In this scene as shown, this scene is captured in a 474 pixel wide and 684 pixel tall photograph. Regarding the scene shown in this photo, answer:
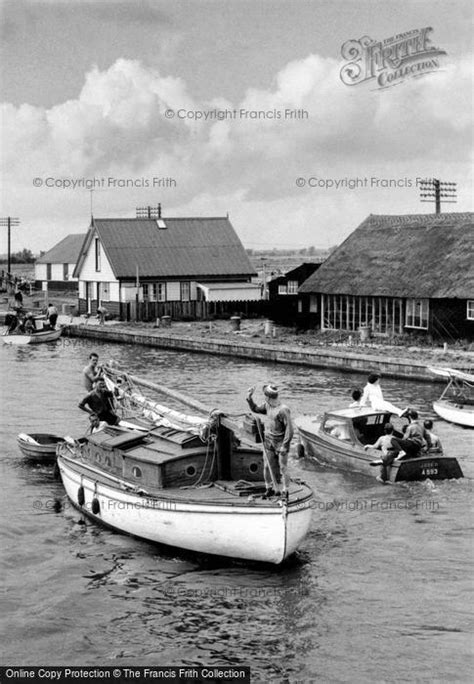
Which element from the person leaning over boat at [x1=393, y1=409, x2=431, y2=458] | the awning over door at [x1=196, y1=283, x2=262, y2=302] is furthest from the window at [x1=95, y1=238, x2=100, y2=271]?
the person leaning over boat at [x1=393, y1=409, x2=431, y2=458]

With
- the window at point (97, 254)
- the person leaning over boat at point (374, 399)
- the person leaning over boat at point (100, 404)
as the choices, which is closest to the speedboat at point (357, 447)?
the person leaning over boat at point (374, 399)

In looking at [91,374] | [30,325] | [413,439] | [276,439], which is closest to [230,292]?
[30,325]

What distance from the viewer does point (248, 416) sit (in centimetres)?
2258

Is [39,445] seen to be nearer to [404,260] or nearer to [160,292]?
[404,260]

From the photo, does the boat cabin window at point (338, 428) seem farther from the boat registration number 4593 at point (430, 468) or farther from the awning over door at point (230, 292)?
the awning over door at point (230, 292)

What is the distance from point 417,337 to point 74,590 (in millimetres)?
33866

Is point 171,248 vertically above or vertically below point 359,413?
above

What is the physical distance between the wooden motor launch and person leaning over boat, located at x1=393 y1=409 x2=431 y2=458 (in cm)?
493

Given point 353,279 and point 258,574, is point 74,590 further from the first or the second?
point 353,279

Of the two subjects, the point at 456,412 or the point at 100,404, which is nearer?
the point at 100,404

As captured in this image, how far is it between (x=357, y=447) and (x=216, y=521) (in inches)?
310

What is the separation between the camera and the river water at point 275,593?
1530 cm

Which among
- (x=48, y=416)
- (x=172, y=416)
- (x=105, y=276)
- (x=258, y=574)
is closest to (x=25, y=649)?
(x=258, y=574)

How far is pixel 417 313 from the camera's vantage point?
164 feet
